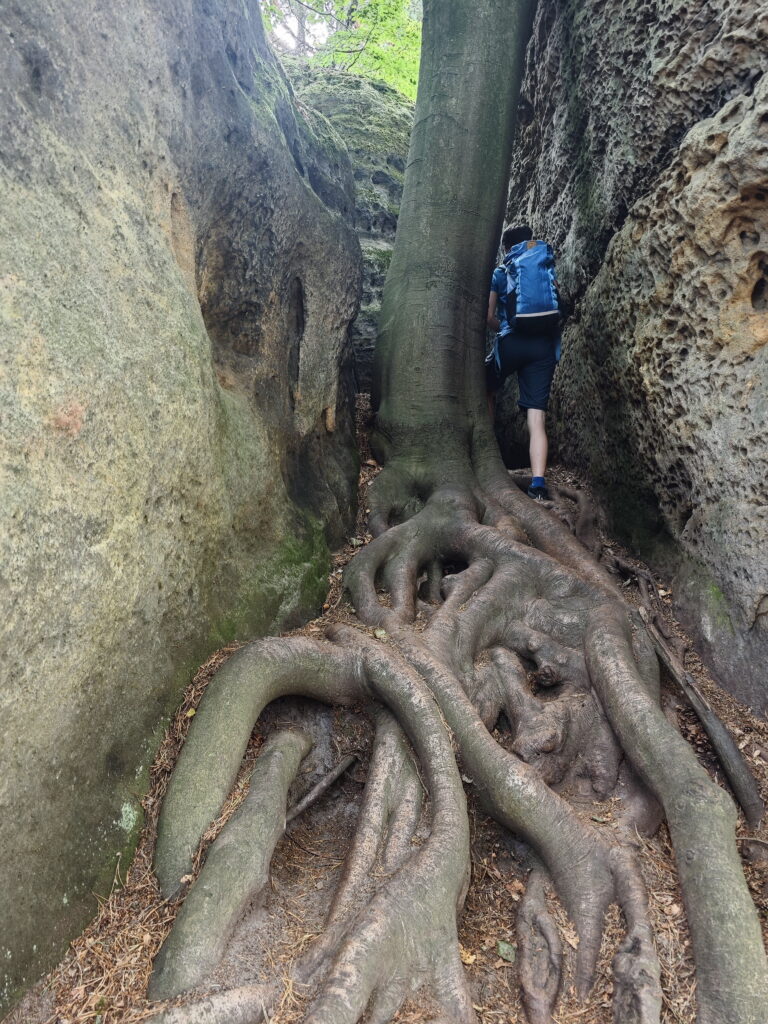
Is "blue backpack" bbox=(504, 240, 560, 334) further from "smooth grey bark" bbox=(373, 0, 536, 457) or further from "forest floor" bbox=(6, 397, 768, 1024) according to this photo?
"forest floor" bbox=(6, 397, 768, 1024)

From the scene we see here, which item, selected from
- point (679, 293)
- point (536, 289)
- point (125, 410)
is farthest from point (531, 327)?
point (125, 410)

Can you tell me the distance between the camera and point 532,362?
6.04m

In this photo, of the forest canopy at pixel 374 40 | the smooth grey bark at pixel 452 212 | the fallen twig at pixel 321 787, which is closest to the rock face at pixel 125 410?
the fallen twig at pixel 321 787

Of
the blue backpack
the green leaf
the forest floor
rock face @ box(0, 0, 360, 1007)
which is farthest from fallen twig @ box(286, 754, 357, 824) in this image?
the blue backpack

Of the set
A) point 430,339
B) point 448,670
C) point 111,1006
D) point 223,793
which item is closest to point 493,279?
point 430,339

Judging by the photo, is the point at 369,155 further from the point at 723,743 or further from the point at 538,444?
the point at 723,743

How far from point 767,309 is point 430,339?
280 centimetres

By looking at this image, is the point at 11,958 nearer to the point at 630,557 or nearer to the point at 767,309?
the point at 630,557

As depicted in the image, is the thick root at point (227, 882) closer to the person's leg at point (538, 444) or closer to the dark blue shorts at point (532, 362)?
the person's leg at point (538, 444)

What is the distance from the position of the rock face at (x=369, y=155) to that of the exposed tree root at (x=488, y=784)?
12.5 feet

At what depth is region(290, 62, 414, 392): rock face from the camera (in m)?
7.63

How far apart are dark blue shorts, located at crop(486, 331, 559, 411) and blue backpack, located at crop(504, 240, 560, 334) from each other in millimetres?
157

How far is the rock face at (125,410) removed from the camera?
2.64m

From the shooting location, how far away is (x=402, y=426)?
241 inches
